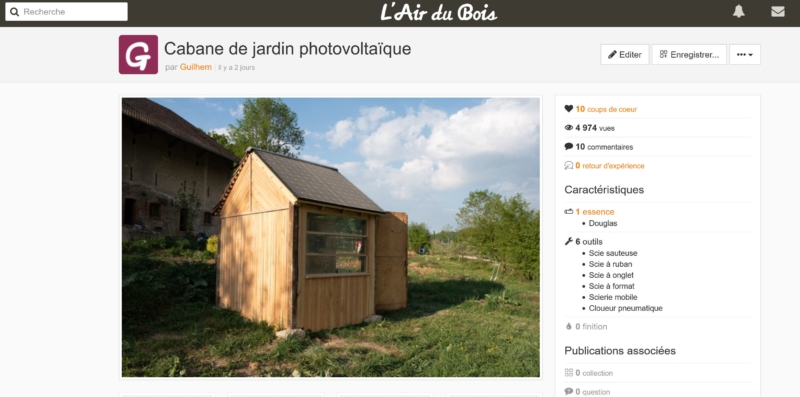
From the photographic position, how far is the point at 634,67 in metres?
3.89

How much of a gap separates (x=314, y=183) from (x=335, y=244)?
64.7 inches

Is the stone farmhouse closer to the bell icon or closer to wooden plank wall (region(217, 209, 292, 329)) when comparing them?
wooden plank wall (region(217, 209, 292, 329))

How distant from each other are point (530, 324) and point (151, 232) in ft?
59.9

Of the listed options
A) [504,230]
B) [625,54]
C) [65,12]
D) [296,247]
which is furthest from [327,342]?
[504,230]

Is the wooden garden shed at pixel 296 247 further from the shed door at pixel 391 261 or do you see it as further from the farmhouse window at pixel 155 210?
the farmhouse window at pixel 155 210

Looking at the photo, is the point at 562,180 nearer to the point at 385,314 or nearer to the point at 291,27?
the point at 291,27

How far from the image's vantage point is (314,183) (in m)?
9.73

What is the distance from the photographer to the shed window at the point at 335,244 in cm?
874

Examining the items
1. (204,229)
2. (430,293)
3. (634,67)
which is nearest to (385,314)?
(430,293)

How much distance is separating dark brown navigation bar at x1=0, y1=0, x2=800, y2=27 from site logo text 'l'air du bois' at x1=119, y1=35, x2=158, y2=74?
0.14 metres

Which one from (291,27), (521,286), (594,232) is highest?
(291,27)

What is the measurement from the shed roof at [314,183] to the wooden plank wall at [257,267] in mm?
655

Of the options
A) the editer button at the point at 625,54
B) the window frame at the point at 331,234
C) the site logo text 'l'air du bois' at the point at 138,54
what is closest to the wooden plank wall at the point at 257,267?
the window frame at the point at 331,234

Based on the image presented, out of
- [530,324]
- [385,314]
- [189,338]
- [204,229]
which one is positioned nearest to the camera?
[189,338]
